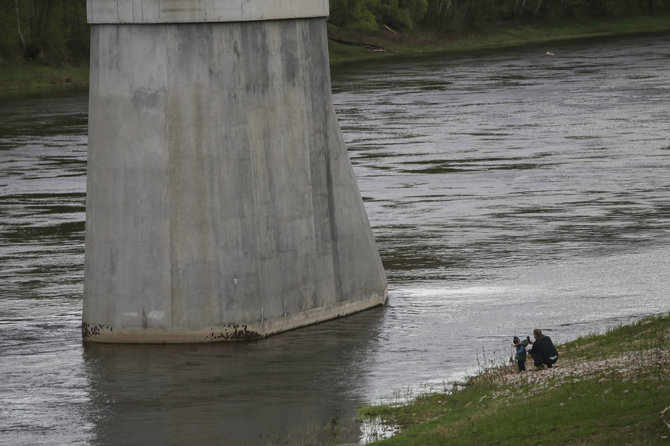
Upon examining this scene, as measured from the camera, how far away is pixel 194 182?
2716cm

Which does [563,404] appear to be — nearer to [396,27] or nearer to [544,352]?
[544,352]

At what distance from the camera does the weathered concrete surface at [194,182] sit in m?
27.1

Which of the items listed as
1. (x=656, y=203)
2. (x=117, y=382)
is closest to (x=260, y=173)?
(x=117, y=382)

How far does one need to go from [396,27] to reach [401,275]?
89.6m

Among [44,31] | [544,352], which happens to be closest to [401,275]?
[544,352]

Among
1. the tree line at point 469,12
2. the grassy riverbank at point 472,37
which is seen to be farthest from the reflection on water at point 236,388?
the tree line at point 469,12

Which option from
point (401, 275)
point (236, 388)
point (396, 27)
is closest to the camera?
point (236, 388)

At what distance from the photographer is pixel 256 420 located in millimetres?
22797

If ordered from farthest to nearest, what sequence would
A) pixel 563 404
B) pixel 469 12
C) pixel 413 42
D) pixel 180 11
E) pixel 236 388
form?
pixel 469 12, pixel 413 42, pixel 180 11, pixel 236 388, pixel 563 404

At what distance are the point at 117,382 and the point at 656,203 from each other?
958 inches

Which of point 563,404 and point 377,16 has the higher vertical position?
point 377,16

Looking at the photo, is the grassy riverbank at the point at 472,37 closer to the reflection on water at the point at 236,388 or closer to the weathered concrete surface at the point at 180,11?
the weathered concrete surface at the point at 180,11

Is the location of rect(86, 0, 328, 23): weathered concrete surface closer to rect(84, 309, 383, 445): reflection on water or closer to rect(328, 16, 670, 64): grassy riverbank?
rect(84, 309, 383, 445): reflection on water

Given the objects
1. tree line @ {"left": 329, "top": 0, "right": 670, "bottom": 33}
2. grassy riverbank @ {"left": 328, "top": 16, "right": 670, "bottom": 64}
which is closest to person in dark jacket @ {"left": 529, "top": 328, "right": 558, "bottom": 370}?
grassy riverbank @ {"left": 328, "top": 16, "right": 670, "bottom": 64}
